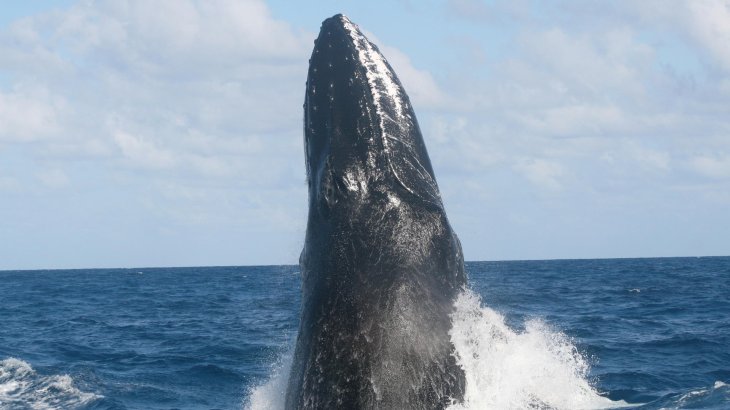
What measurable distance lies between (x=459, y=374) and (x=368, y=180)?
4.69 feet

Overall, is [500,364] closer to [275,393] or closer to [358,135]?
[275,393]

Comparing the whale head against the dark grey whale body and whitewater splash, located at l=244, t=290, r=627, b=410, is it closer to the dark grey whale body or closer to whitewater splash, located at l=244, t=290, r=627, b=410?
the dark grey whale body

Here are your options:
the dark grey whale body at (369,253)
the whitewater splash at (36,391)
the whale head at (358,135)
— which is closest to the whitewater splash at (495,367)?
the dark grey whale body at (369,253)

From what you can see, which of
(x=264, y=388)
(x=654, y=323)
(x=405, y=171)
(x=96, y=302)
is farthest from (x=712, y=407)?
(x=96, y=302)

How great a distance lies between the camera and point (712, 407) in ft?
43.4

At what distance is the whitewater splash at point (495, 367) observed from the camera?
239 inches

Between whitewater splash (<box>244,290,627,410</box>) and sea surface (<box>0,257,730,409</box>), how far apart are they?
0.02 meters

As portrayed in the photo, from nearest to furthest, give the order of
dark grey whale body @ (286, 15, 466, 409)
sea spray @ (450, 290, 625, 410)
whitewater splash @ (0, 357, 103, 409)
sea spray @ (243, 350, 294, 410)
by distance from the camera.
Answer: dark grey whale body @ (286, 15, 466, 409), sea spray @ (450, 290, 625, 410), sea spray @ (243, 350, 294, 410), whitewater splash @ (0, 357, 103, 409)

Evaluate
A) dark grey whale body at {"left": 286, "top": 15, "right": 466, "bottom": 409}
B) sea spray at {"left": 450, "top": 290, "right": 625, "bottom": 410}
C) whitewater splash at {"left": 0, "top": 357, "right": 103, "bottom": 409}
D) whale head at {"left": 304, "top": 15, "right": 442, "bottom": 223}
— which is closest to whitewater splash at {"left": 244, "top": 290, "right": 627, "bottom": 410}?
sea spray at {"left": 450, "top": 290, "right": 625, "bottom": 410}

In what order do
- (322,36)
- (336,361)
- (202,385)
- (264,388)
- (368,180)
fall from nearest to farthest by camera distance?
(336,361), (368,180), (322,36), (264,388), (202,385)

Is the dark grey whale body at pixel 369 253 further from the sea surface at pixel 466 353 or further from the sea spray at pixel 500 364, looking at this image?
the sea surface at pixel 466 353

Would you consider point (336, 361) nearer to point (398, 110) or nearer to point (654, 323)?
point (398, 110)

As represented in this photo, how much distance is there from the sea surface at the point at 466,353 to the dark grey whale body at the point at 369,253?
1.10ft

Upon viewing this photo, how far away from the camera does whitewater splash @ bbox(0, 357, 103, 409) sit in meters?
17.5
